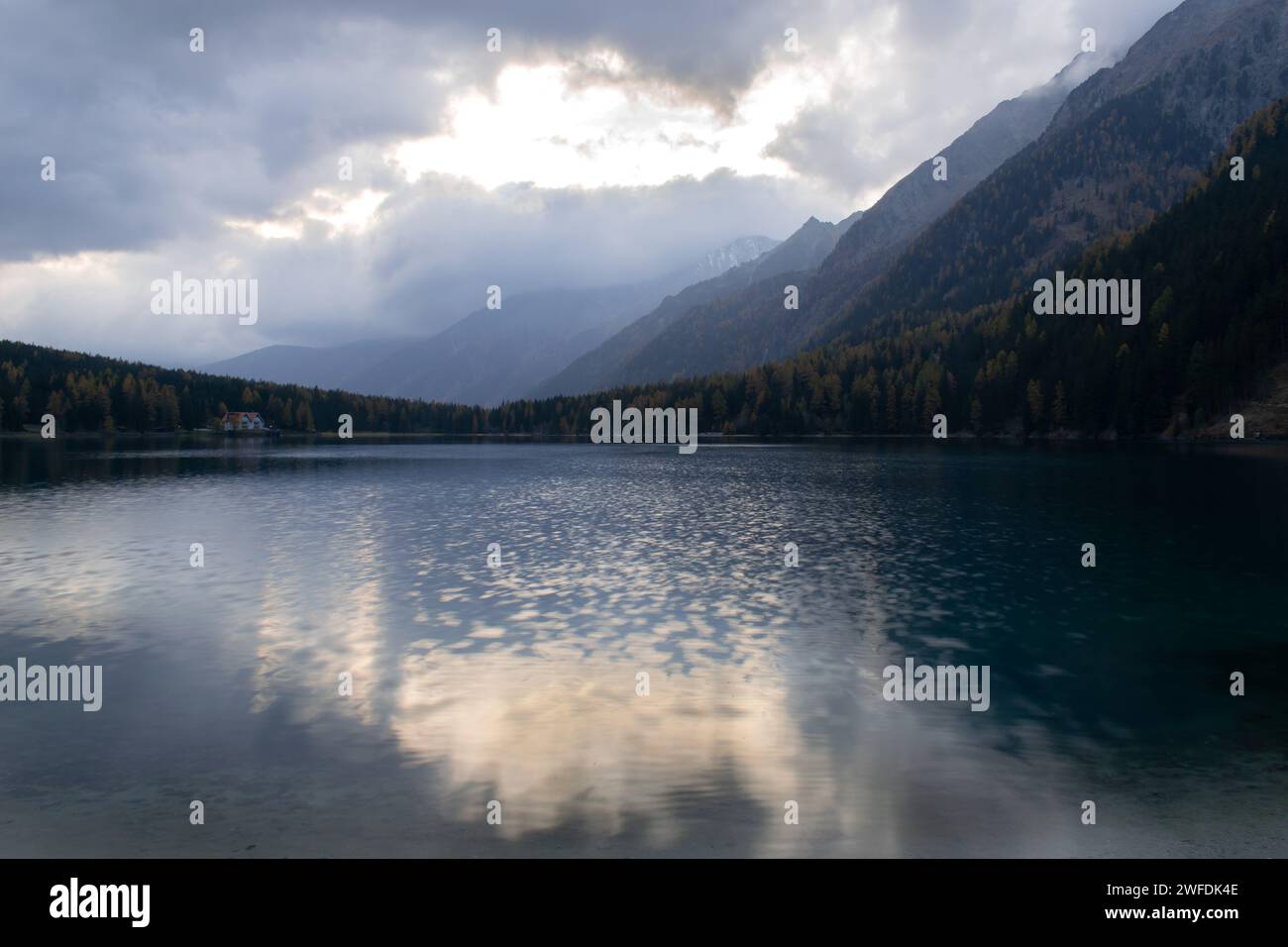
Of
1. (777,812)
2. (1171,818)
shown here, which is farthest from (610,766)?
(1171,818)

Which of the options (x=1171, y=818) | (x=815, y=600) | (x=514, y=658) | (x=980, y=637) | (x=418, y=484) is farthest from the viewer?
(x=418, y=484)

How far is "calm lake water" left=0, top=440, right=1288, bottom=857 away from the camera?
1688 centimetres

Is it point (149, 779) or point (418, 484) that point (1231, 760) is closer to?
point (149, 779)

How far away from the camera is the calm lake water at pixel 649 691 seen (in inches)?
664

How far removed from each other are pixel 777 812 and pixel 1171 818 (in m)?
8.57

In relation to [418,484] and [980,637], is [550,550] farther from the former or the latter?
[418,484]

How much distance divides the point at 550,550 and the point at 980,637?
98.3 ft

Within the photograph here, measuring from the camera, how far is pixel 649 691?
26.2m

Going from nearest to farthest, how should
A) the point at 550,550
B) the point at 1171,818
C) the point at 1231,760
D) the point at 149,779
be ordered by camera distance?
the point at 1171,818
the point at 149,779
the point at 1231,760
the point at 550,550

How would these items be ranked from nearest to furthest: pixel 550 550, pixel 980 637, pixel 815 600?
1. pixel 980 637
2. pixel 815 600
3. pixel 550 550
